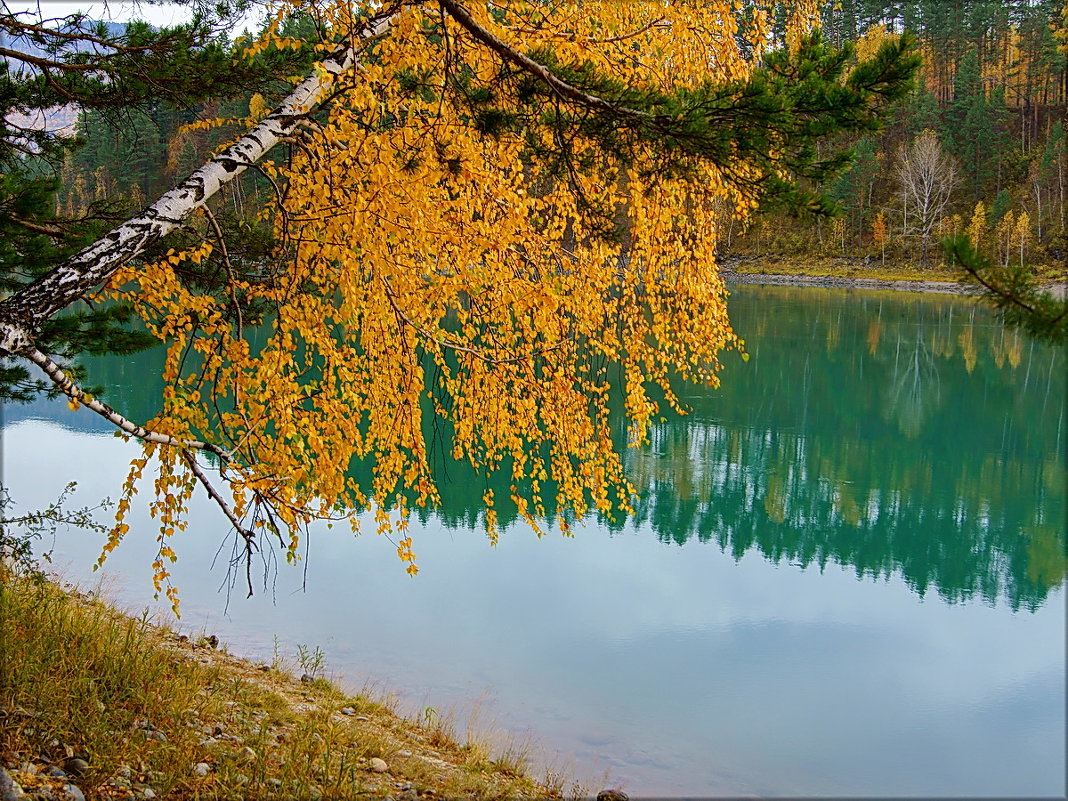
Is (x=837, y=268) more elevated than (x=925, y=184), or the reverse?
(x=925, y=184)

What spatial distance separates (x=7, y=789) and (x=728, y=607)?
26.0 feet

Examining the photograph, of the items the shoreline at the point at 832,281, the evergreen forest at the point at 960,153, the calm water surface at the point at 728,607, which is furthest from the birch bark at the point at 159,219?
the evergreen forest at the point at 960,153

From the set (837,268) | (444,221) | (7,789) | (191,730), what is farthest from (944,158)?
(7,789)

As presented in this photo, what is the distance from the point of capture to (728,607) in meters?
9.88

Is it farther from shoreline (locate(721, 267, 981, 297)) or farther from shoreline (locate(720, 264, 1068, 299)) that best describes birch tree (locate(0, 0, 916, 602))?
shoreline (locate(721, 267, 981, 297))

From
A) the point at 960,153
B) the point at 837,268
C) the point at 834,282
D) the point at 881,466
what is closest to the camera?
the point at 881,466

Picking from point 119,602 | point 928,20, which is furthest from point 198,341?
point 928,20

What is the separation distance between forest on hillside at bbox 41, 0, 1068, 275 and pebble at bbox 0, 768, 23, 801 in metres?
40.8

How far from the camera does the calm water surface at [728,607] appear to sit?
7051mm

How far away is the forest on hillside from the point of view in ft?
143

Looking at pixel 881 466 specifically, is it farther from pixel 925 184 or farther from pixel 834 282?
pixel 925 184

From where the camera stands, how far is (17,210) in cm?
566

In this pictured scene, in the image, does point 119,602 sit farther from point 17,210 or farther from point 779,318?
point 779,318

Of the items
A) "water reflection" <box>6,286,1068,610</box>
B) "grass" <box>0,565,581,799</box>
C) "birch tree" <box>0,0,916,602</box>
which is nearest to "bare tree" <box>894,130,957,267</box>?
"water reflection" <box>6,286,1068,610</box>
